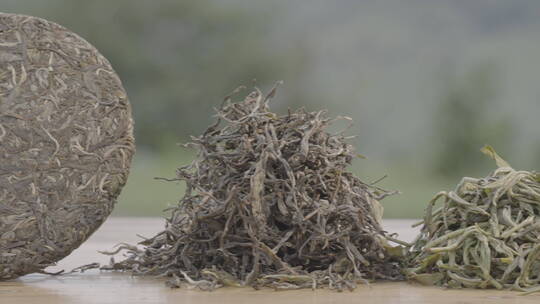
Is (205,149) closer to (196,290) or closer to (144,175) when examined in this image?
Result: (196,290)

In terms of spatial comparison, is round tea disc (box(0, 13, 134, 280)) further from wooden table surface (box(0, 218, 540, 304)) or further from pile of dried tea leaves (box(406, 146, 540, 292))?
pile of dried tea leaves (box(406, 146, 540, 292))

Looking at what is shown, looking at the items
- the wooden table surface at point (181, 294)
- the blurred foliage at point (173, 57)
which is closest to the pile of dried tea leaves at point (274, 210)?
the wooden table surface at point (181, 294)

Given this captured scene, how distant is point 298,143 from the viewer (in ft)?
5.05

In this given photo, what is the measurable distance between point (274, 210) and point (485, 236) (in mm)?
340

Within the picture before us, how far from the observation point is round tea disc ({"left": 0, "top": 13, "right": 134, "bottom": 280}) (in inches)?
60.2

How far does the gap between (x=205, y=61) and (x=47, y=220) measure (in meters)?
3.19

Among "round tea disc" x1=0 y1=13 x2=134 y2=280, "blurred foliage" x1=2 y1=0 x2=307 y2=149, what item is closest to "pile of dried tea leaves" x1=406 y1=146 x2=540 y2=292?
"round tea disc" x1=0 y1=13 x2=134 y2=280

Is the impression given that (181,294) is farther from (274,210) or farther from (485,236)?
(485,236)

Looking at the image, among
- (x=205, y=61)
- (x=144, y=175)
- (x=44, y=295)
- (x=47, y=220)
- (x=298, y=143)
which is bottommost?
(x=44, y=295)

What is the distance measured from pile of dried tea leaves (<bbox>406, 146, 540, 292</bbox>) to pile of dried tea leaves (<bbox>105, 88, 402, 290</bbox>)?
88 millimetres

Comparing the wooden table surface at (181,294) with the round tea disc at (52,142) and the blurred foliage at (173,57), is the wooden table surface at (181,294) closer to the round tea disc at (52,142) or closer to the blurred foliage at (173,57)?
the round tea disc at (52,142)

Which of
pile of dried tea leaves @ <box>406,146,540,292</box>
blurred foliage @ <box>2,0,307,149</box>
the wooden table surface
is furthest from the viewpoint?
blurred foliage @ <box>2,0,307,149</box>

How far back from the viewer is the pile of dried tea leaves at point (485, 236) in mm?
1447

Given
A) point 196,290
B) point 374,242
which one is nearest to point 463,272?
point 374,242
